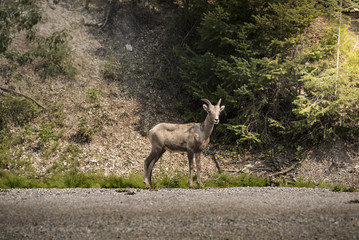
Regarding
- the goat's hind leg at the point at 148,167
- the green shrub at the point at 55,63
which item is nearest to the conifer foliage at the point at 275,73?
the goat's hind leg at the point at 148,167

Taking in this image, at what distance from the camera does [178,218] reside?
20.2ft

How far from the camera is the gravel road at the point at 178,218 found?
18.1 ft

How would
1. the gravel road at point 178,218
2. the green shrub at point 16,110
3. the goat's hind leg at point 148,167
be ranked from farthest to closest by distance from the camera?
the green shrub at point 16,110 < the goat's hind leg at point 148,167 < the gravel road at point 178,218

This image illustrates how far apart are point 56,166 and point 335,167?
940cm

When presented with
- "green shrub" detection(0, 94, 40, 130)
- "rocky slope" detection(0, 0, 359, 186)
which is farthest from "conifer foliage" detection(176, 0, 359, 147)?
"green shrub" detection(0, 94, 40, 130)

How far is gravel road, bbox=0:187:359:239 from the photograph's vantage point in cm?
551

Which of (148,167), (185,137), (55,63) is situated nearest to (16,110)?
(55,63)

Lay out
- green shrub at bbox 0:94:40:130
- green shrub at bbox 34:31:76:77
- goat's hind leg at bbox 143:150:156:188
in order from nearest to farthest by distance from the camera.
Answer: goat's hind leg at bbox 143:150:156:188 < green shrub at bbox 0:94:40:130 < green shrub at bbox 34:31:76:77

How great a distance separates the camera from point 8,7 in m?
13.3

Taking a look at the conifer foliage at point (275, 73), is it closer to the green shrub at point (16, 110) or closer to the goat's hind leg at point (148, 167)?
the goat's hind leg at point (148, 167)

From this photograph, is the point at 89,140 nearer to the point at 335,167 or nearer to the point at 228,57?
the point at 228,57

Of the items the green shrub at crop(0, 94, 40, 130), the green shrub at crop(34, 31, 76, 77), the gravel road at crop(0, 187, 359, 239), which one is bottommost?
the green shrub at crop(0, 94, 40, 130)

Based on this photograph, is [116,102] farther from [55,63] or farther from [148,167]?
[148,167]

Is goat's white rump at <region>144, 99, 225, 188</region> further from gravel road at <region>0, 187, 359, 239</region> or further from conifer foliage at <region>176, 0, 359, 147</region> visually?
conifer foliage at <region>176, 0, 359, 147</region>
